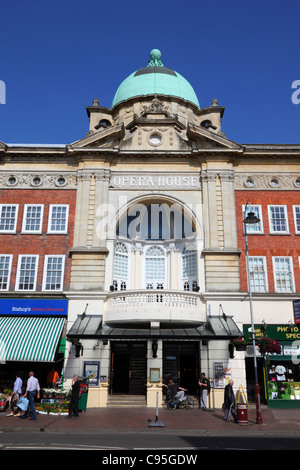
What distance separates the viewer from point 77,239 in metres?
25.0

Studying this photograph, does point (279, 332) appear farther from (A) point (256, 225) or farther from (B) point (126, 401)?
(B) point (126, 401)

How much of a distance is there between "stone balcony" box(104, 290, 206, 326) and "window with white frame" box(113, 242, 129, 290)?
299cm

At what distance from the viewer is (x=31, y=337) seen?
21.8 m

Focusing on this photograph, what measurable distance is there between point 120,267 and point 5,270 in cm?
755

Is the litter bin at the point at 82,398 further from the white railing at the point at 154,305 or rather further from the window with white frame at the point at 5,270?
the window with white frame at the point at 5,270

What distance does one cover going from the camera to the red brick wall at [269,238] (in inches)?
971

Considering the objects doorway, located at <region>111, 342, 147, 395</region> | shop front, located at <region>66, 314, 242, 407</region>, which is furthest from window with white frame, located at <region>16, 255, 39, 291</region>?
doorway, located at <region>111, 342, 147, 395</region>

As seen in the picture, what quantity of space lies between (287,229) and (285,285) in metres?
3.77

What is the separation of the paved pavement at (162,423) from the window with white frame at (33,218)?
11.6 metres

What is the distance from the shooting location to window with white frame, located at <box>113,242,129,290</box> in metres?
26.5

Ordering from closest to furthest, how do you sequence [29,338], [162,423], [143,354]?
[162,423] < [29,338] < [143,354]

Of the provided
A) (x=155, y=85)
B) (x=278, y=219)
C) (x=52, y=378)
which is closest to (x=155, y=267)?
(x=278, y=219)

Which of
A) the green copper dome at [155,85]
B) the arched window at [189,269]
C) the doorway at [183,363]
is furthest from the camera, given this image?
the green copper dome at [155,85]

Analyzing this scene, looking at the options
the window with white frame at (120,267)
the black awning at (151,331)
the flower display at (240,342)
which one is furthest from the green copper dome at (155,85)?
the flower display at (240,342)
